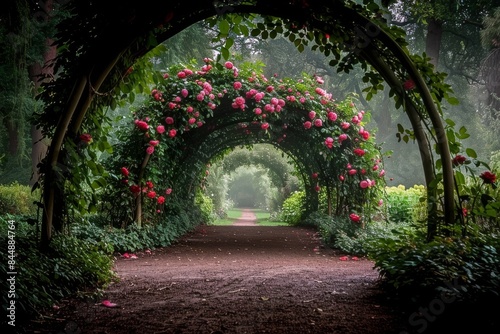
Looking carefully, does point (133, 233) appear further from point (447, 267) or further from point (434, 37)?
point (434, 37)

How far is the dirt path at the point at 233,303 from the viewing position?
2.49 meters

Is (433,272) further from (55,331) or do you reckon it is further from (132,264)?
(132,264)

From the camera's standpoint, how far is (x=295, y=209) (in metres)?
15.7

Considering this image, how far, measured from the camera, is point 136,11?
3000mm

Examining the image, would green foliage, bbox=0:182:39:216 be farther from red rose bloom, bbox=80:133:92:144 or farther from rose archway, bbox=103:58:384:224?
red rose bloom, bbox=80:133:92:144

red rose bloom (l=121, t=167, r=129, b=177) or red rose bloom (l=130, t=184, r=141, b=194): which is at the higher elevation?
red rose bloom (l=121, t=167, r=129, b=177)

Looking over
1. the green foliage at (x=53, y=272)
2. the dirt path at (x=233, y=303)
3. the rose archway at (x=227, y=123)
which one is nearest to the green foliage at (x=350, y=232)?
the rose archway at (x=227, y=123)

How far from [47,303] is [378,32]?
9.21ft

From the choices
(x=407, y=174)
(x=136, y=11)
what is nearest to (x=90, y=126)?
(x=136, y=11)

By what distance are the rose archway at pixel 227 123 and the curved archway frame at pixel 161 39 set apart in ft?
9.75

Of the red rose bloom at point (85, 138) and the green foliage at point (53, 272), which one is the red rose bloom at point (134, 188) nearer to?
the green foliage at point (53, 272)

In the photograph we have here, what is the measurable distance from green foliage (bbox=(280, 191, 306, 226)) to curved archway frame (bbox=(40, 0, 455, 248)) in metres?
10.2

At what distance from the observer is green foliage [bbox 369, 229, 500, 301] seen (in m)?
2.32

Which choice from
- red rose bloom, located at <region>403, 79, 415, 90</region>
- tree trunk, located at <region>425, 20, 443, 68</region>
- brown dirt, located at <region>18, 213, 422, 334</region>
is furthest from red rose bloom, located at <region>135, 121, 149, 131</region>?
tree trunk, located at <region>425, 20, 443, 68</region>
